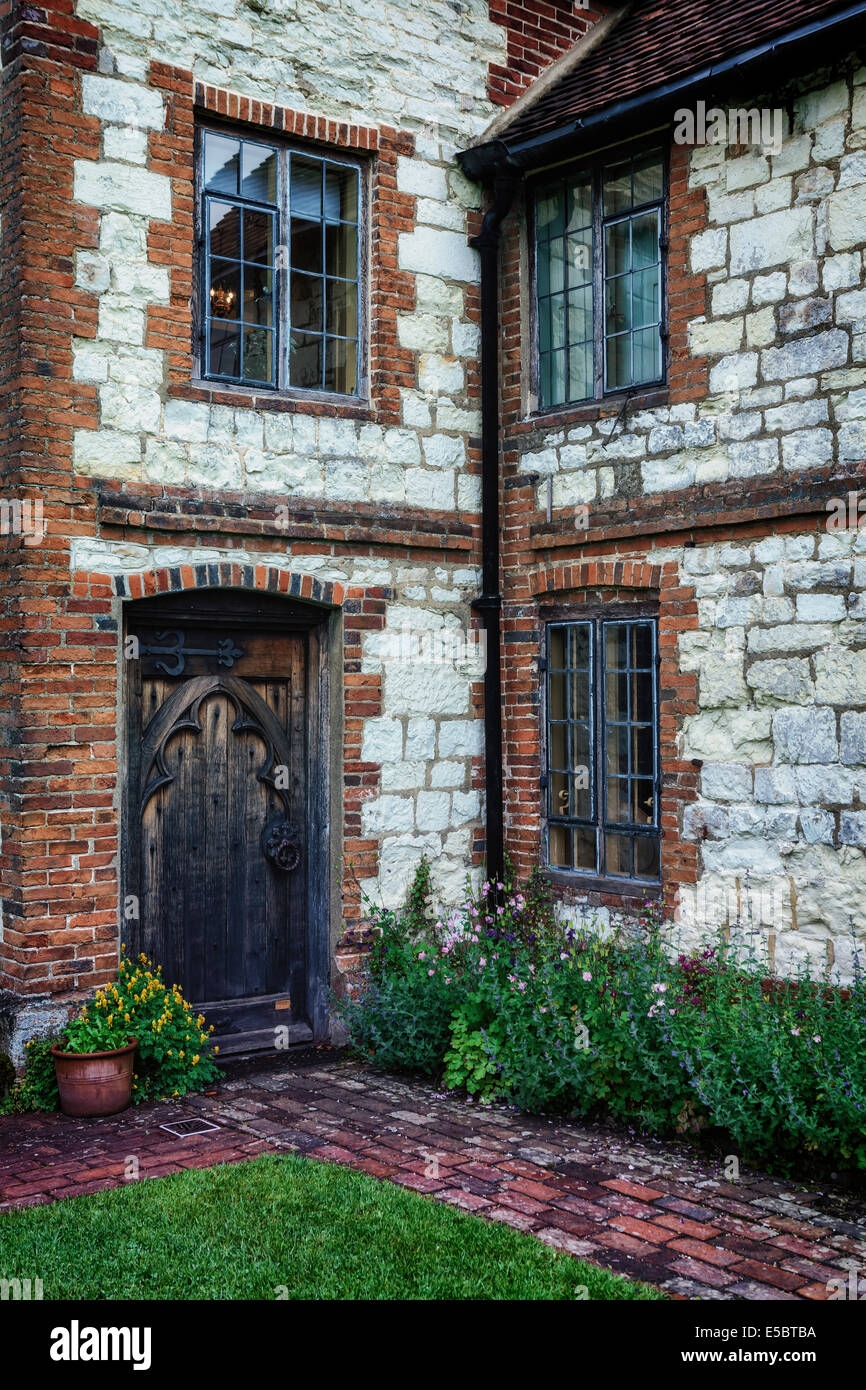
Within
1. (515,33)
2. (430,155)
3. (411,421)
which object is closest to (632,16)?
(515,33)

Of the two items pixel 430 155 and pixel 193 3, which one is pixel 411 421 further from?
pixel 193 3

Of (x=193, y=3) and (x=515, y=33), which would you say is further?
(x=515, y=33)

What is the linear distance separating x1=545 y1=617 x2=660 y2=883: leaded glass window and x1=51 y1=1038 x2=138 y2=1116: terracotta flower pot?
302 centimetres

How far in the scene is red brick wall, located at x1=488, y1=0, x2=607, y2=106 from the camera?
8258mm

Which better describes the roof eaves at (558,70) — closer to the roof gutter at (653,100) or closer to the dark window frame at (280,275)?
the roof gutter at (653,100)

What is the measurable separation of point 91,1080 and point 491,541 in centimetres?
407

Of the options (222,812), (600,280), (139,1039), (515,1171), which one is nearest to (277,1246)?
(515,1171)

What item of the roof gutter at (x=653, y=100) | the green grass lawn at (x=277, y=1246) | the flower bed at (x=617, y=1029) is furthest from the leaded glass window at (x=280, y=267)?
the green grass lawn at (x=277, y=1246)

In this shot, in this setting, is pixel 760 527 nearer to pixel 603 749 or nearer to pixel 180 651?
pixel 603 749

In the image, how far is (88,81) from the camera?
6.52 meters

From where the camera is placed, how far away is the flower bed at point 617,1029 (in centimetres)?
529

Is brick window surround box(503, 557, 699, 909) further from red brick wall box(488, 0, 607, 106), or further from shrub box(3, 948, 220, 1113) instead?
red brick wall box(488, 0, 607, 106)

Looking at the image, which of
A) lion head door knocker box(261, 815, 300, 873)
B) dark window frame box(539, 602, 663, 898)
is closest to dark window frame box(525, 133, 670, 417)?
dark window frame box(539, 602, 663, 898)
